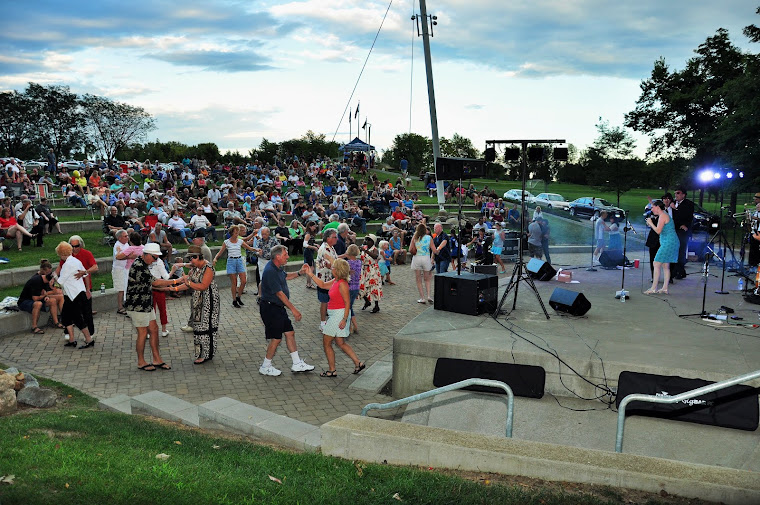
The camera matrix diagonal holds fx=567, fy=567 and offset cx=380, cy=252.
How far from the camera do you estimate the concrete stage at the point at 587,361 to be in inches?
217

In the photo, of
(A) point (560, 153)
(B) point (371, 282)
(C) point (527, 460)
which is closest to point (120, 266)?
(B) point (371, 282)

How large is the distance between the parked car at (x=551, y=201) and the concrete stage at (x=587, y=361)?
17.3 metres

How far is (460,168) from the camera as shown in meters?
10.2

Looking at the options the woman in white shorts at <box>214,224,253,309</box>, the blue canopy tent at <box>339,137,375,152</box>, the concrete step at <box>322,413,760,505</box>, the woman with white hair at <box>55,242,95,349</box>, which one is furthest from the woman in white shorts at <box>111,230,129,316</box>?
the blue canopy tent at <box>339,137,375,152</box>

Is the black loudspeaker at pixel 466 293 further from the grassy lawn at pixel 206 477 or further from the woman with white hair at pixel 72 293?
the woman with white hair at pixel 72 293

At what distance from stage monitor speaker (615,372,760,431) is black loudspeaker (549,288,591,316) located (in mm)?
2789

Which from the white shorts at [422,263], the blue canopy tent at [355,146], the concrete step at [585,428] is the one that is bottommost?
the concrete step at [585,428]

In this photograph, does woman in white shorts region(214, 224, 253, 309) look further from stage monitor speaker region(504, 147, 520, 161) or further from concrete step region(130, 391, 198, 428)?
stage monitor speaker region(504, 147, 520, 161)

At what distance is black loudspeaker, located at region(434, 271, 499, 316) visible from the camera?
8.87 meters

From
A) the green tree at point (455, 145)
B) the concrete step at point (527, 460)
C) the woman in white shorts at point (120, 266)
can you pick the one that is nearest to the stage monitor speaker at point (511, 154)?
the concrete step at point (527, 460)

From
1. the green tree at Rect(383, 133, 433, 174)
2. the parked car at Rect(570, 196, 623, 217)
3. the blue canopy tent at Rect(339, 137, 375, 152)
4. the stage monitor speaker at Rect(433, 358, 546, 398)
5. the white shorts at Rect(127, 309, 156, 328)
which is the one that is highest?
the green tree at Rect(383, 133, 433, 174)

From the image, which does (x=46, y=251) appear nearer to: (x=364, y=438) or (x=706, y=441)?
(x=364, y=438)

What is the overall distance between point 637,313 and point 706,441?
13.2 ft

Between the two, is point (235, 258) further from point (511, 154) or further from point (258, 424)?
point (258, 424)
